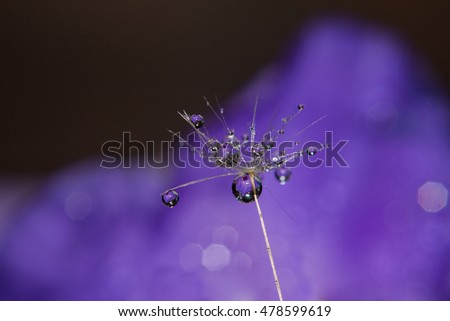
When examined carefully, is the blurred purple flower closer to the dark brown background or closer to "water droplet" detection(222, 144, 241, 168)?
the dark brown background

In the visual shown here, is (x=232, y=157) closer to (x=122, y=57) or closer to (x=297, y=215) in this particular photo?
(x=297, y=215)

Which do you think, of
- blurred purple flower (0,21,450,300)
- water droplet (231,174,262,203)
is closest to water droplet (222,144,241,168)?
water droplet (231,174,262,203)

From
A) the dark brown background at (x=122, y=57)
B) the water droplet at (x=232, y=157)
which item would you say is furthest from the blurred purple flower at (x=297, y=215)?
the water droplet at (x=232, y=157)

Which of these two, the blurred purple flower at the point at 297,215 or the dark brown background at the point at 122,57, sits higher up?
the dark brown background at the point at 122,57

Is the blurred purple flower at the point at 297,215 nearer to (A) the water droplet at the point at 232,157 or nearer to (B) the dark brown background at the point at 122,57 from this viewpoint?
(B) the dark brown background at the point at 122,57

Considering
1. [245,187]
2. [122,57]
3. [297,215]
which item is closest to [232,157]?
[245,187]
